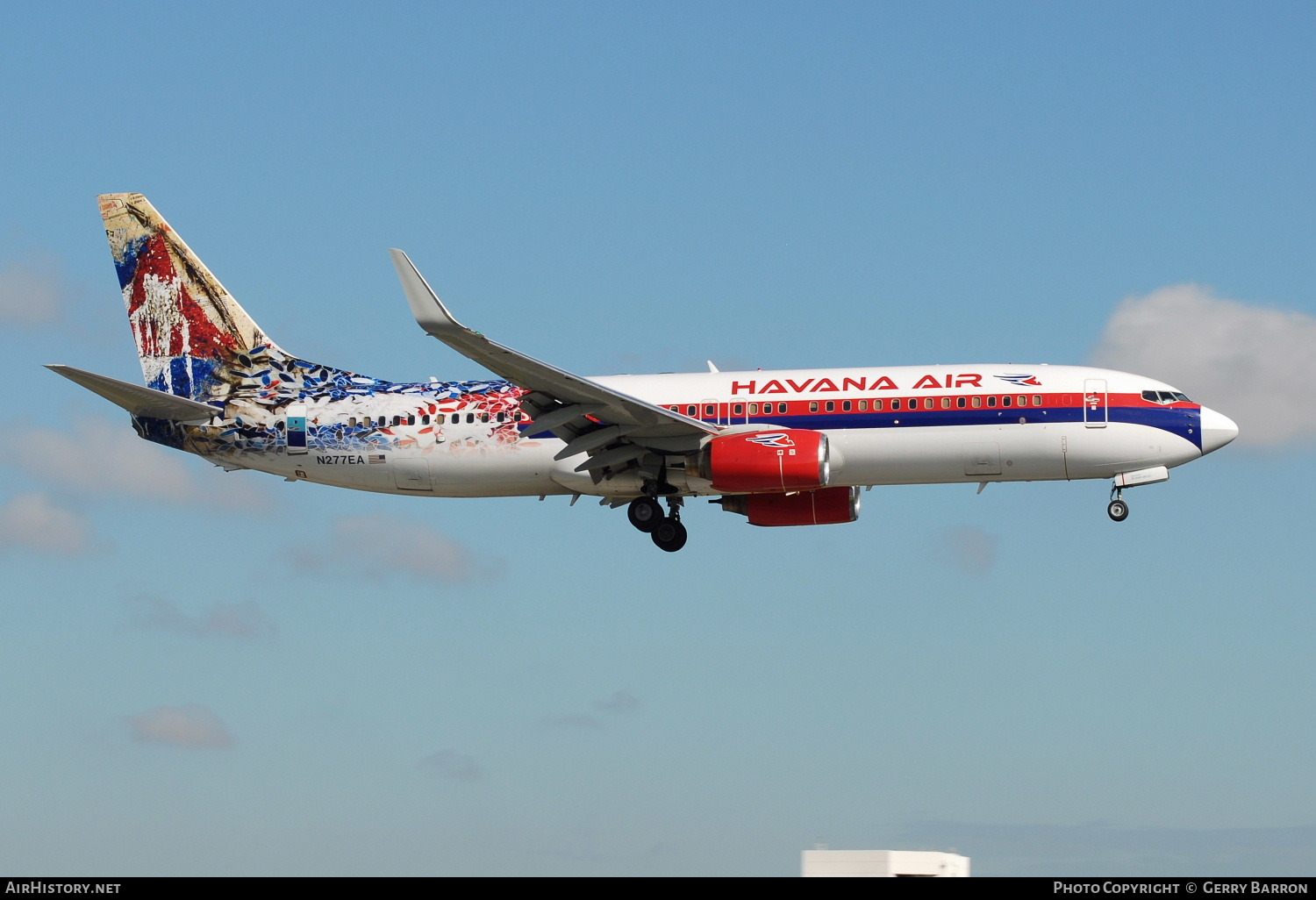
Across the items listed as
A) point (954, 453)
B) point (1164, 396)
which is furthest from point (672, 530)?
point (1164, 396)

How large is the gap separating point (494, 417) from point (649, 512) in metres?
4.96

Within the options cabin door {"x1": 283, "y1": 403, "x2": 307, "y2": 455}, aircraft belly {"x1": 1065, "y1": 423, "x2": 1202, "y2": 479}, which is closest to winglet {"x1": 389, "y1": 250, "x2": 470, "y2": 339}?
cabin door {"x1": 283, "y1": 403, "x2": 307, "y2": 455}

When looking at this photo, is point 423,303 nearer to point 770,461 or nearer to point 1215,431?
point 770,461

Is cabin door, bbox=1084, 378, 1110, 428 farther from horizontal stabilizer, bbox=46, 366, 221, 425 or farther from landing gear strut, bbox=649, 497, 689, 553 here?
horizontal stabilizer, bbox=46, 366, 221, 425

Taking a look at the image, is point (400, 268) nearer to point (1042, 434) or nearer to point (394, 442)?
point (394, 442)

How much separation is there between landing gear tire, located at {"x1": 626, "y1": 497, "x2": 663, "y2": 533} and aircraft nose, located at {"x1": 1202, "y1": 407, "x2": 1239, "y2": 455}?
47.2 ft

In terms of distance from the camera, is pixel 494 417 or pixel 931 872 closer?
pixel 931 872

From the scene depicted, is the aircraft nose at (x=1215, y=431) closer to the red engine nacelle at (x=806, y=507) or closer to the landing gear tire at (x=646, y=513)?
the red engine nacelle at (x=806, y=507)

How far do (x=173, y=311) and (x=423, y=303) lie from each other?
1593 centimetres

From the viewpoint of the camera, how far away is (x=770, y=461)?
4081 cm

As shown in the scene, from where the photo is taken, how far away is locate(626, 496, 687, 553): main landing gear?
44.8 meters
